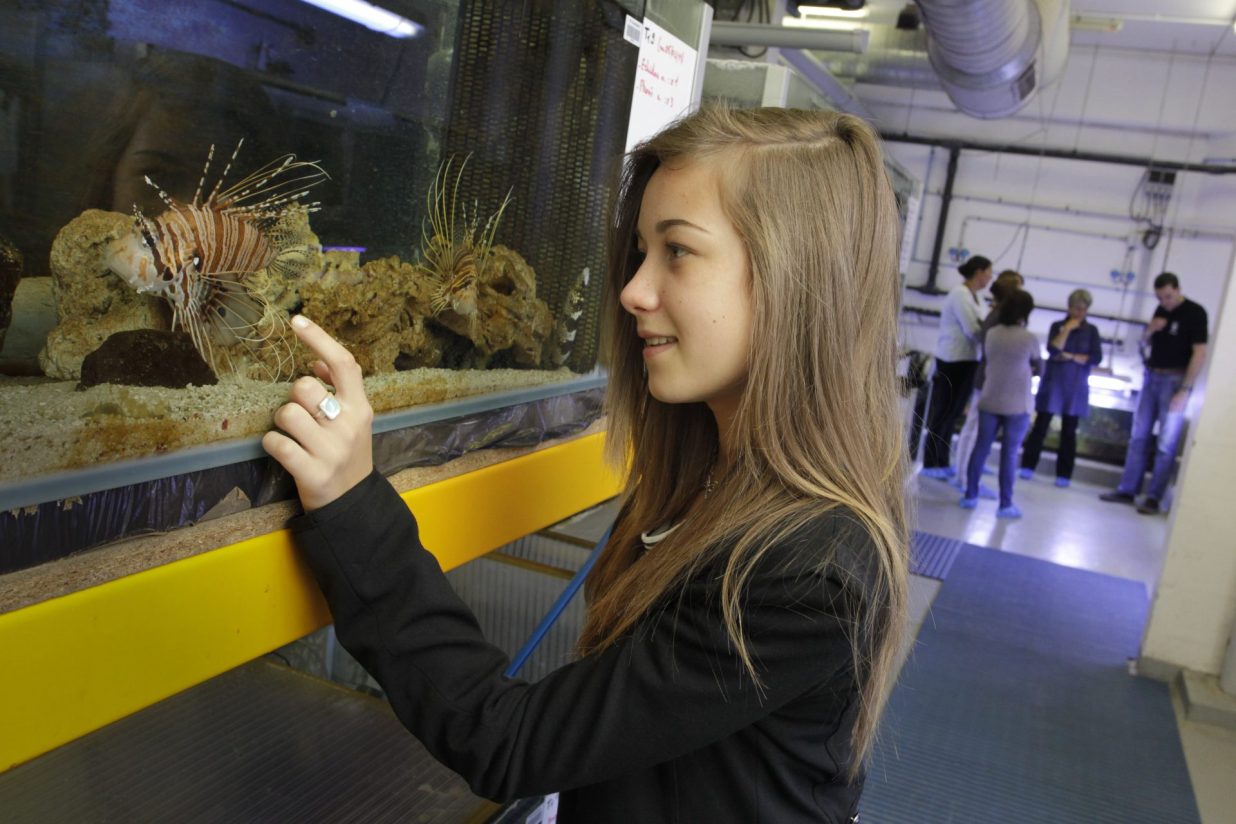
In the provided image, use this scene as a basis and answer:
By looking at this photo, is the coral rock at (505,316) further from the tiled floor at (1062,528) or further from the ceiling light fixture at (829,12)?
the ceiling light fixture at (829,12)

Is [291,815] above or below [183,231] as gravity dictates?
below

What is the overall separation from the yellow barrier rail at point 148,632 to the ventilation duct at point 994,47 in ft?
12.0

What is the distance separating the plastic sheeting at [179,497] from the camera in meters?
0.59

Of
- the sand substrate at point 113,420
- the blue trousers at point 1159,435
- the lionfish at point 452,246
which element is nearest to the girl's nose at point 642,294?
the lionfish at point 452,246

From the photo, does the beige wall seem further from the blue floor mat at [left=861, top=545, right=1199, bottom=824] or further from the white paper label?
the white paper label

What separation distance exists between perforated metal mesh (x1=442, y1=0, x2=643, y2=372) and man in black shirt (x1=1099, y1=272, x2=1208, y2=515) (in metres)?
5.97

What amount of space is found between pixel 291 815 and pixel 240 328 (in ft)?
2.08

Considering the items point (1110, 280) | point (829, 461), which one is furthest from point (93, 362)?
point (1110, 280)

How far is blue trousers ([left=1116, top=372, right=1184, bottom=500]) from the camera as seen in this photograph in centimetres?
640

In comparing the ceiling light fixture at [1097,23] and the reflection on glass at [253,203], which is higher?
the ceiling light fixture at [1097,23]

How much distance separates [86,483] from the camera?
62 centimetres

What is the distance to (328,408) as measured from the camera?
0.78m

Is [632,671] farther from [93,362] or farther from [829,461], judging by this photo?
[93,362]

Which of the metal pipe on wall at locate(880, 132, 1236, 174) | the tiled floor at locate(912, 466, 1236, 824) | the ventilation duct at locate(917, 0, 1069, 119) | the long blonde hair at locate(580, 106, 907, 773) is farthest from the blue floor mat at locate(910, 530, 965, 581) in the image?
the metal pipe on wall at locate(880, 132, 1236, 174)
